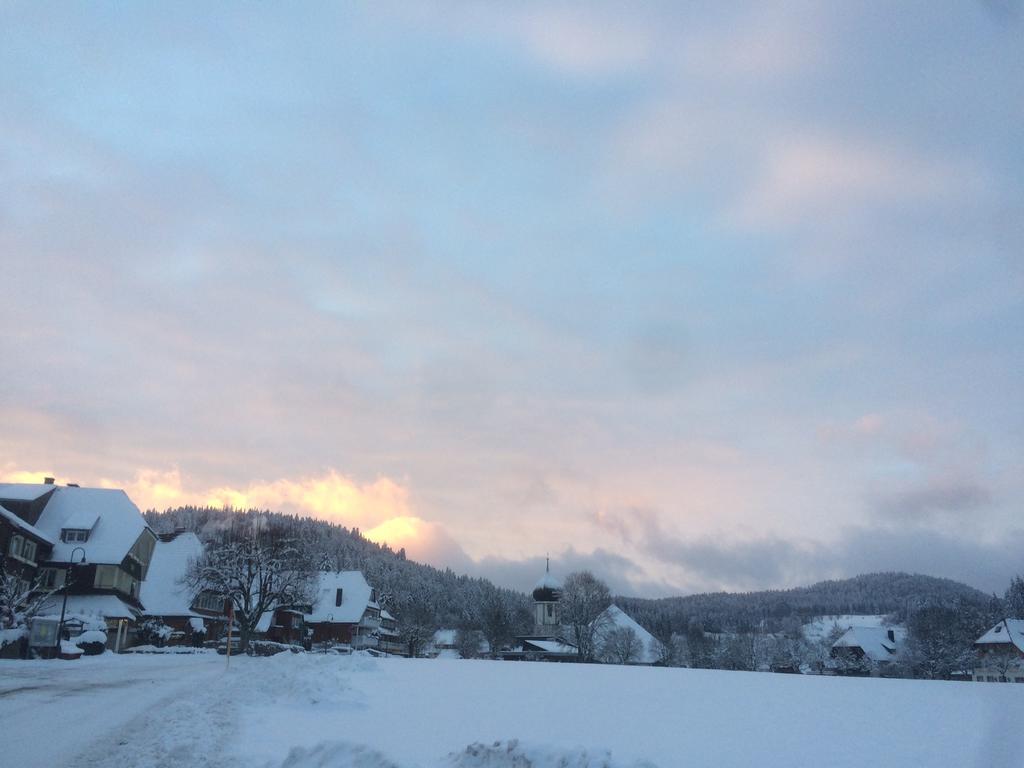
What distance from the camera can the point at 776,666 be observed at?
119m

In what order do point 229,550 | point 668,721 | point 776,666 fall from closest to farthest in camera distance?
point 668,721 < point 229,550 < point 776,666

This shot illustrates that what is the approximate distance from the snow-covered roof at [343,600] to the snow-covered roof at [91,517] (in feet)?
116

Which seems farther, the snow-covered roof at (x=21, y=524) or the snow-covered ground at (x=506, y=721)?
the snow-covered roof at (x=21, y=524)

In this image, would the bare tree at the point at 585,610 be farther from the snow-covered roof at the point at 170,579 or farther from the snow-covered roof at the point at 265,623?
the snow-covered roof at the point at 170,579

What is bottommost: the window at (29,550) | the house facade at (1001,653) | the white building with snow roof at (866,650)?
the white building with snow roof at (866,650)

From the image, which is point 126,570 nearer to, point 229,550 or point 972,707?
point 229,550

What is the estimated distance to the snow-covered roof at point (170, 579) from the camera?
79.8m

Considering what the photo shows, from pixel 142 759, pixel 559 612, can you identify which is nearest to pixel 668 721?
pixel 142 759

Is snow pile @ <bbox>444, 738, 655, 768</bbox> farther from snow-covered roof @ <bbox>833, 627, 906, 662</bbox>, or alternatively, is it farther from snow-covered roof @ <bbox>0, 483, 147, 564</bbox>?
snow-covered roof @ <bbox>833, 627, 906, 662</bbox>

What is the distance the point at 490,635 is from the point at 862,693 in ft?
311

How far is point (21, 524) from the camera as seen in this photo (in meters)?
62.7

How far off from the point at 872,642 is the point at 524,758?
421ft

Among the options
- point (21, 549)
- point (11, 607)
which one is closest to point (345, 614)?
point (21, 549)

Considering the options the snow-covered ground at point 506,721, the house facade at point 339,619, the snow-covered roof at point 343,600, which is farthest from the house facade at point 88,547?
the snow-covered ground at point 506,721
